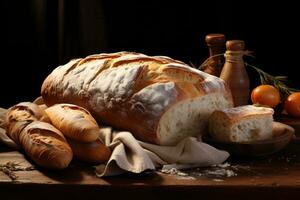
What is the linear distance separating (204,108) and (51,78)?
0.48 meters

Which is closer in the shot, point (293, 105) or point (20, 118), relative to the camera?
point (20, 118)

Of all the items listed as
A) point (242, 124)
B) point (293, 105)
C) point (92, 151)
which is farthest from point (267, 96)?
point (92, 151)

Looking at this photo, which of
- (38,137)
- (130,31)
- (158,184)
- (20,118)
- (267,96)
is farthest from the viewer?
(130,31)

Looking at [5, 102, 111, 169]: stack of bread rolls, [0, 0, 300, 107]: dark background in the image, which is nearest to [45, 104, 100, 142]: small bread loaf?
[5, 102, 111, 169]: stack of bread rolls

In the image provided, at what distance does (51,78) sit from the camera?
1.56 meters

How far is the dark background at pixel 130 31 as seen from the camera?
2578mm

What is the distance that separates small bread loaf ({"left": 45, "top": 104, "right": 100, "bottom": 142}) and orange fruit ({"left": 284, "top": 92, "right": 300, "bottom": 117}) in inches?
26.7

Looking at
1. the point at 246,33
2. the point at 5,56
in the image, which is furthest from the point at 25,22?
the point at 246,33

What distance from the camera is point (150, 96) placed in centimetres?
124

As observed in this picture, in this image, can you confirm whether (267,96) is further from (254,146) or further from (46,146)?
(46,146)

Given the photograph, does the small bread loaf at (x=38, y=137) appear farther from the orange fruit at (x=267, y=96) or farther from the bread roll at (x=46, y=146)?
the orange fruit at (x=267, y=96)

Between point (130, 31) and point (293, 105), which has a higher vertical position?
point (130, 31)

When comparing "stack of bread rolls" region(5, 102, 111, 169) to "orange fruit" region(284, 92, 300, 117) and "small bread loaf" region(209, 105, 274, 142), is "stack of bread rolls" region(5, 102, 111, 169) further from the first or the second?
"orange fruit" region(284, 92, 300, 117)

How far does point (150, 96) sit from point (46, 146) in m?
0.26
